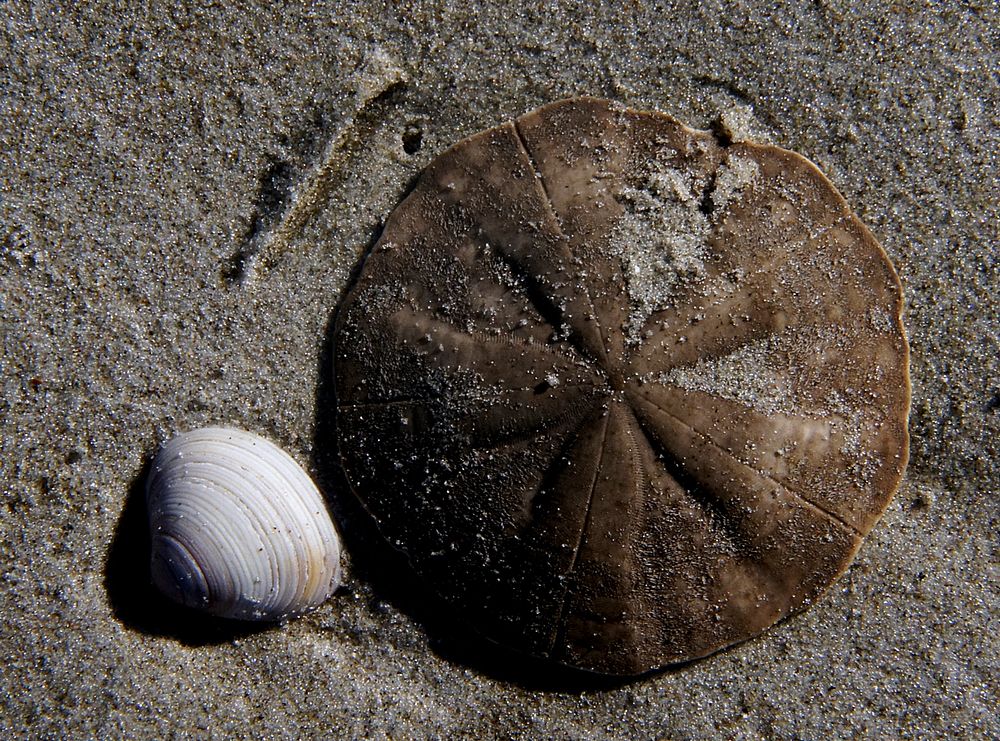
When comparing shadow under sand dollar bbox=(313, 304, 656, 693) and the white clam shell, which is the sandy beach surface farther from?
the white clam shell

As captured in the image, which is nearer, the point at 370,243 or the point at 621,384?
the point at 621,384

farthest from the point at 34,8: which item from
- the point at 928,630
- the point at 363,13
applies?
the point at 928,630

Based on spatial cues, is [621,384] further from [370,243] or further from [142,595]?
[142,595]

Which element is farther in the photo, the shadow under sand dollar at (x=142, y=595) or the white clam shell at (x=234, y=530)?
the shadow under sand dollar at (x=142, y=595)

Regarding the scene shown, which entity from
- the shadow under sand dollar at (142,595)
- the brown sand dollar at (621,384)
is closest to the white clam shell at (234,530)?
the shadow under sand dollar at (142,595)

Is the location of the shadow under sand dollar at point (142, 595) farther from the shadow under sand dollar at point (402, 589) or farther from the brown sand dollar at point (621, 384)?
the brown sand dollar at point (621, 384)

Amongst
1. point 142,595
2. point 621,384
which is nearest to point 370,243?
point 621,384
